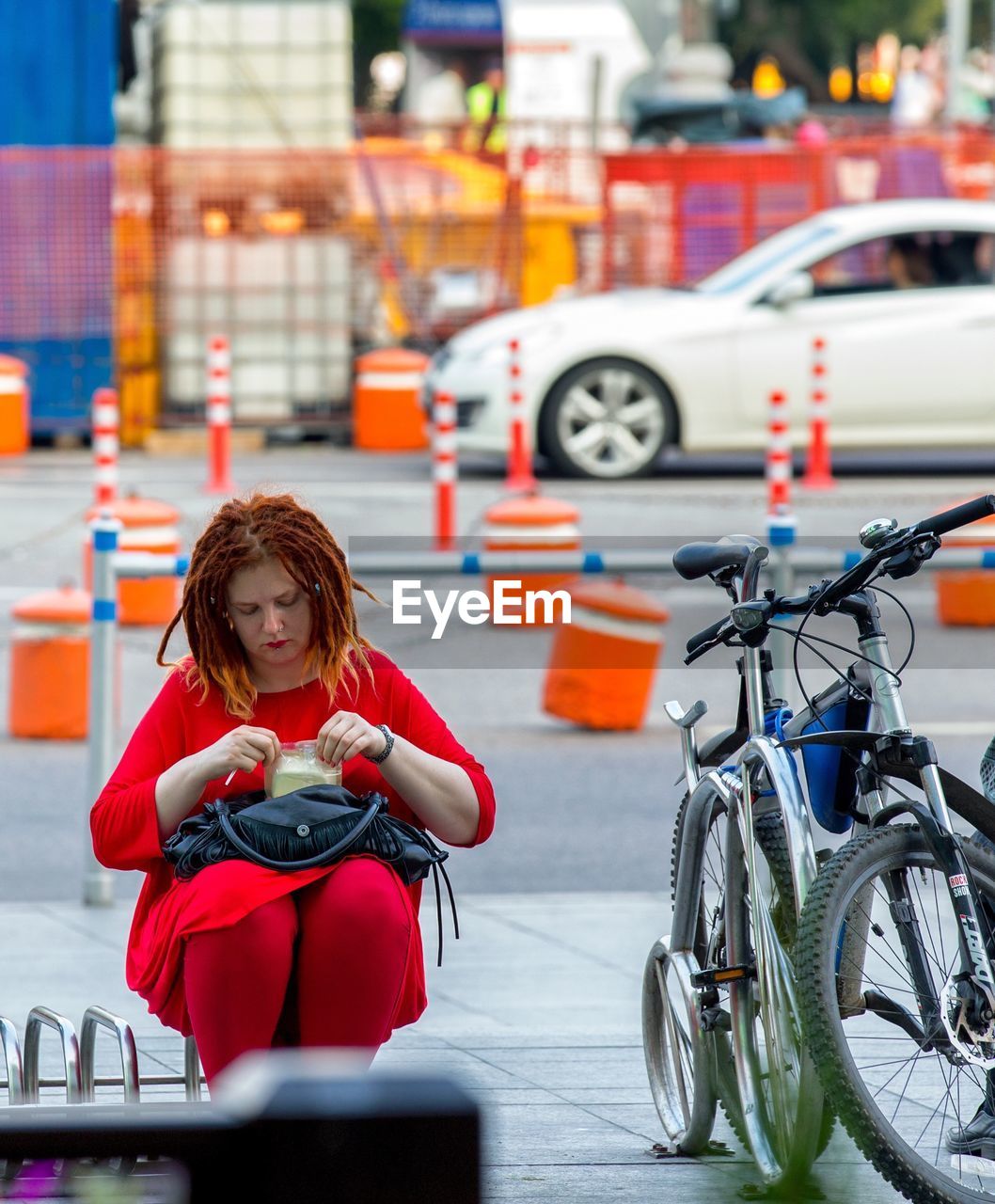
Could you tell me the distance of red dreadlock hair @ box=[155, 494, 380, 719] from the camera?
12.4 feet

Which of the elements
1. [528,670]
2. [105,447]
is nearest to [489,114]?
[105,447]

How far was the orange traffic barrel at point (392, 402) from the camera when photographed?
18703 millimetres

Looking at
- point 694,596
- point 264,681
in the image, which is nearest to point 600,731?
point 694,596

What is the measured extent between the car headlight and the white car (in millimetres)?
10

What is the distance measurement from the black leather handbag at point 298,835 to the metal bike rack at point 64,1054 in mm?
403

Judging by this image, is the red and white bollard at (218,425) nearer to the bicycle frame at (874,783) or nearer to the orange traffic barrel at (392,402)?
the orange traffic barrel at (392,402)

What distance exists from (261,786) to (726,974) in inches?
32.0

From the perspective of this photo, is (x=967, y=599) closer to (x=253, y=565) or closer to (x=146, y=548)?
(x=146, y=548)

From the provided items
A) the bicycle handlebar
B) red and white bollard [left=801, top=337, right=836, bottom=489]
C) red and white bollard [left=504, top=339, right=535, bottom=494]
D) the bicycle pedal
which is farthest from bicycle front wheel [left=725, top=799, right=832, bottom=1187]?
red and white bollard [left=801, top=337, right=836, bottom=489]

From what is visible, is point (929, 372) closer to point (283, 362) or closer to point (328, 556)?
point (283, 362)

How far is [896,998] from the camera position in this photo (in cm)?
367

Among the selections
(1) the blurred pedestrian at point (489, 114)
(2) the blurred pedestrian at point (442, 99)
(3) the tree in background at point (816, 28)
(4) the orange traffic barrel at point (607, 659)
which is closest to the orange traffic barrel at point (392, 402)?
(1) the blurred pedestrian at point (489, 114)

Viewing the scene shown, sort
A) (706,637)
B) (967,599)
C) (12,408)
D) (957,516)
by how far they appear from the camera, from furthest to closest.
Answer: (12,408) → (967,599) → (706,637) → (957,516)

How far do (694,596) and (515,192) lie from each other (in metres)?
8.87
